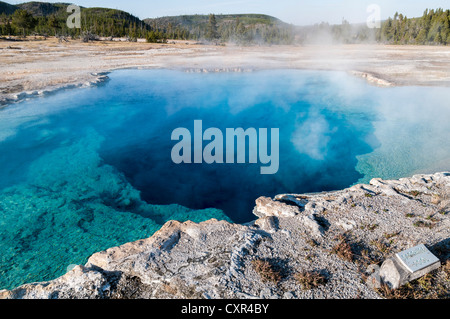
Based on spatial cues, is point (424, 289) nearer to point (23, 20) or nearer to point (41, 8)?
point (23, 20)

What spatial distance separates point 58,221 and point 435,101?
2103cm

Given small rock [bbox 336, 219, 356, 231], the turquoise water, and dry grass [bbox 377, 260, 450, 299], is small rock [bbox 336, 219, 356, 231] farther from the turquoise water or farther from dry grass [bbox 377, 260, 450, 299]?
the turquoise water

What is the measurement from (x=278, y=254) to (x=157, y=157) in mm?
7978

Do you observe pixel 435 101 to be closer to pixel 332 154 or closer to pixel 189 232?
pixel 332 154

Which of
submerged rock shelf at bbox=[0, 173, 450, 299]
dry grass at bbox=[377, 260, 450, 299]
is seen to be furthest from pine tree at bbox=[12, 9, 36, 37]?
dry grass at bbox=[377, 260, 450, 299]

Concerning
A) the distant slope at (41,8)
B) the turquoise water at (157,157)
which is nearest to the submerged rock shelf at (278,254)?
the turquoise water at (157,157)

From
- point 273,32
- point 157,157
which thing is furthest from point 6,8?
point 157,157

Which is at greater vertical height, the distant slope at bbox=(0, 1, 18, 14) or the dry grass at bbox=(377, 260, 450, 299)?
the distant slope at bbox=(0, 1, 18, 14)

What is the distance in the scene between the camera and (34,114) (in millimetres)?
14312

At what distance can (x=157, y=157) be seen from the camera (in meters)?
11.7

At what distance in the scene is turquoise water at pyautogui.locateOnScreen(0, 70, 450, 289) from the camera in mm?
7395

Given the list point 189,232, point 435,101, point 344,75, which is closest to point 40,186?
point 189,232

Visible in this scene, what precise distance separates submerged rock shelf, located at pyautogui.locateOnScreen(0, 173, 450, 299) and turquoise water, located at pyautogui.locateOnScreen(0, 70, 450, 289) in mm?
1997
